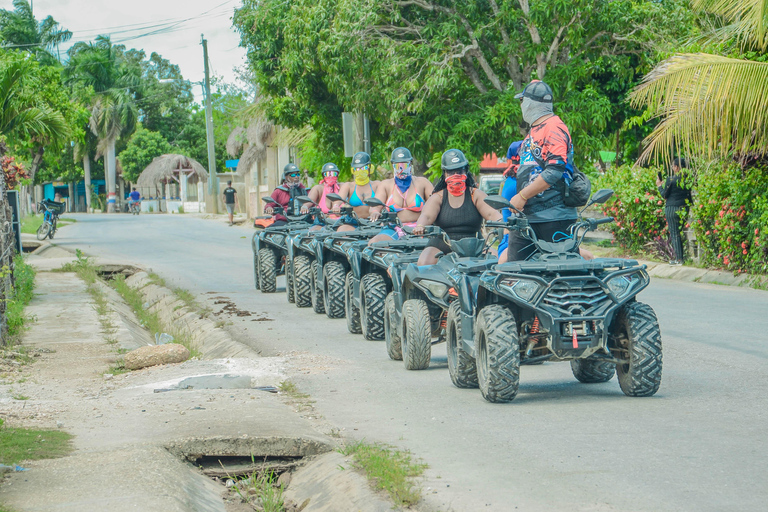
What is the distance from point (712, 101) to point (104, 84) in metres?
65.0

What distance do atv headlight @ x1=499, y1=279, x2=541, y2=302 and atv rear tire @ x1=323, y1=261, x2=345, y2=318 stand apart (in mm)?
6261

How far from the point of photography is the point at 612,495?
4.81 m

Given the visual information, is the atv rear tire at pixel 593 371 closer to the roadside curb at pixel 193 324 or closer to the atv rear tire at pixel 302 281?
the roadside curb at pixel 193 324

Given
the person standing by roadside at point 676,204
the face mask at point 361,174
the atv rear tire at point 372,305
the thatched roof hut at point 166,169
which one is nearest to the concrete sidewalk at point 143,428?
the atv rear tire at point 372,305

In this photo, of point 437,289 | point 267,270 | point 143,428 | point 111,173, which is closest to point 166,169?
point 111,173

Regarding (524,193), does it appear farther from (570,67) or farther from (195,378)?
(570,67)

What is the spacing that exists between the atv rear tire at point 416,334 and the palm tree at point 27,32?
5094cm

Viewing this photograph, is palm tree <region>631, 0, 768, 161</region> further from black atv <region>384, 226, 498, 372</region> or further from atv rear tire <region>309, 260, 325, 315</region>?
black atv <region>384, 226, 498, 372</region>

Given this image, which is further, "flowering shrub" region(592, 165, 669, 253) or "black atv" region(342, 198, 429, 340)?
"flowering shrub" region(592, 165, 669, 253)

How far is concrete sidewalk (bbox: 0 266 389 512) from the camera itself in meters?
5.11

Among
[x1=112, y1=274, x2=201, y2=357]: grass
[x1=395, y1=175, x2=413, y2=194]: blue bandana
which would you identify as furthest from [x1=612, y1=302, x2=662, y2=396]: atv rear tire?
[x1=112, y1=274, x2=201, y2=357]: grass

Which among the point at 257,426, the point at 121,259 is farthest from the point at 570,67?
the point at 257,426

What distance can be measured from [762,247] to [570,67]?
6.50 m

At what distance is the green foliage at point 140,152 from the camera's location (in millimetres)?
80938
